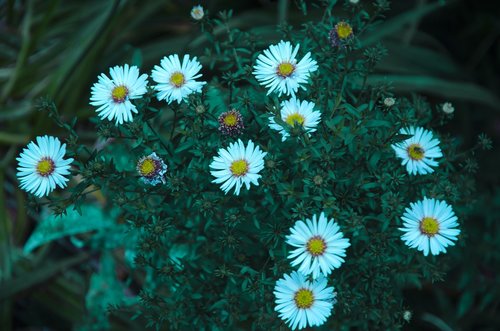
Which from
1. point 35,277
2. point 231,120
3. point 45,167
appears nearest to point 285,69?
point 231,120

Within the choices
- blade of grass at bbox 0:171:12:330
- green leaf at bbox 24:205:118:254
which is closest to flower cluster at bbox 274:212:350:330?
green leaf at bbox 24:205:118:254

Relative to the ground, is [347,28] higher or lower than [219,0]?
lower

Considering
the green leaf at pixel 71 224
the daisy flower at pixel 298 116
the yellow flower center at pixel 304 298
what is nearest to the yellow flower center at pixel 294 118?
the daisy flower at pixel 298 116

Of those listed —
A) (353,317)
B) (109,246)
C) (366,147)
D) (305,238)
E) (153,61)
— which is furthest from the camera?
(153,61)

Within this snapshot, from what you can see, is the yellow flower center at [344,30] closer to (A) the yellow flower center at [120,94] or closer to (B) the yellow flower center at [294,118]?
(B) the yellow flower center at [294,118]

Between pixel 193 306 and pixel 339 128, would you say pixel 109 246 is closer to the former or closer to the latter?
pixel 193 306

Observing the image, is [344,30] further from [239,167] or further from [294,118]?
[239,167]

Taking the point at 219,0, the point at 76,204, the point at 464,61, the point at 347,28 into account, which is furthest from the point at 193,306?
the point at 464,61
